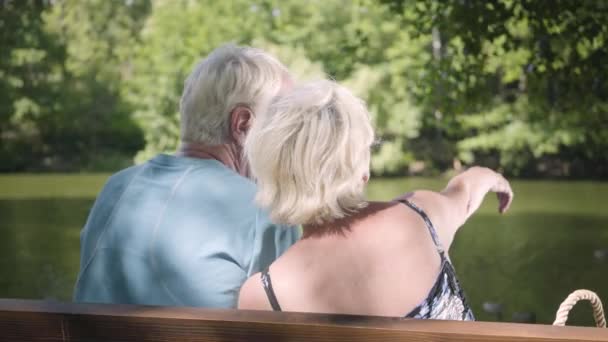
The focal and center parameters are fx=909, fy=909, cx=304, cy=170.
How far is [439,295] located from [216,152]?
0.76 m

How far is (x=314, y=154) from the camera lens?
212 cm

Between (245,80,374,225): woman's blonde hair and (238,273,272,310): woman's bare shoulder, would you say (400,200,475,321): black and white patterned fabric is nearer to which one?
(245,80,374,225): woman's blonde hair

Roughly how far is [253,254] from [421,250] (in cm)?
43

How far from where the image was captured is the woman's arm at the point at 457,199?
2.32 meters

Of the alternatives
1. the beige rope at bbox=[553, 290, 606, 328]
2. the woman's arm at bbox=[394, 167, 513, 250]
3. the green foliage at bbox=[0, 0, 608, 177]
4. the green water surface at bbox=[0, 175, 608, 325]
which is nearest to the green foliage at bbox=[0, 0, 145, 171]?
the green foliage at bbox=[0, 0, 608, 177]

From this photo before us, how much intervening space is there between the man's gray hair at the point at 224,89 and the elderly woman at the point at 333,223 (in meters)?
0.33

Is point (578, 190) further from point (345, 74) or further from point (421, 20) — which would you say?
point (421, 20)

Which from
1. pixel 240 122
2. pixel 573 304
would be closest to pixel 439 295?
pixel 573 304

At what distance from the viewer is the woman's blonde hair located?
2.12m

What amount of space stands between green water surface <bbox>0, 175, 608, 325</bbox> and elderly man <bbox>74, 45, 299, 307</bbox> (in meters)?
6.88

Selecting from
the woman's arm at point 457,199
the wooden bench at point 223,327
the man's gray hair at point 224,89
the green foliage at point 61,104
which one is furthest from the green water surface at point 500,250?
the green foliage at point 61,104

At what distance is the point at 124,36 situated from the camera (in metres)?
58.4

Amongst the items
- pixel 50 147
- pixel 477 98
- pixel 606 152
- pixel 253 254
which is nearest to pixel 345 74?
pixel 606 152

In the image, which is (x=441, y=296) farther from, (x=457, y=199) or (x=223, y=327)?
(x=223, y=327)
